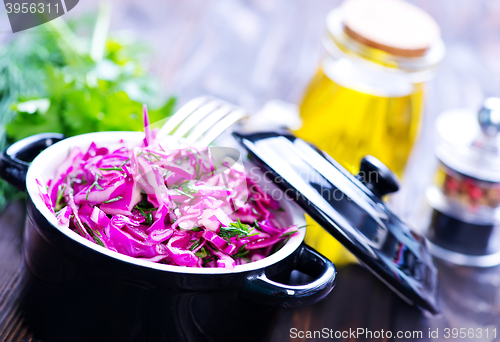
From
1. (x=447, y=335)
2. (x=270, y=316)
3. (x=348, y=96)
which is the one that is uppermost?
(x=348, y=96)

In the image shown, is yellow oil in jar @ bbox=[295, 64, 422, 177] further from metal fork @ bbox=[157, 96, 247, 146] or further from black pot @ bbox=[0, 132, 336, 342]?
black pot @ bbox=[0, 132, 336, 342]

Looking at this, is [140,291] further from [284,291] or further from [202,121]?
[202,121]

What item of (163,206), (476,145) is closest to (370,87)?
(476,145)

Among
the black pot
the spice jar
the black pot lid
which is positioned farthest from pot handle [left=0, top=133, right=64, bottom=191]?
the spice jar

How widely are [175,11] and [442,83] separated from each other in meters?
0.99

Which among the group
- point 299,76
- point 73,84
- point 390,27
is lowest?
point 299,76

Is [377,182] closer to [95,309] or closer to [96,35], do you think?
[95,309]

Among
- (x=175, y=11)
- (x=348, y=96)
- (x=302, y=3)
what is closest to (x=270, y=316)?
(x=348, y=96)

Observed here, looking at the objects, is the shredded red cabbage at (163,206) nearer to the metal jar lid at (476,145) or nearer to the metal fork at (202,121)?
the metal fork at (202,121)

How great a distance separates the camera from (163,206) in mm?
618

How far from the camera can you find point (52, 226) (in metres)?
0.55

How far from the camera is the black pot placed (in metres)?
0.54

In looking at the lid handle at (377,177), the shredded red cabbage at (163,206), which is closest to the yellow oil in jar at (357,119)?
the lid handle at (377,177)

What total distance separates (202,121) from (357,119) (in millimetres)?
310
